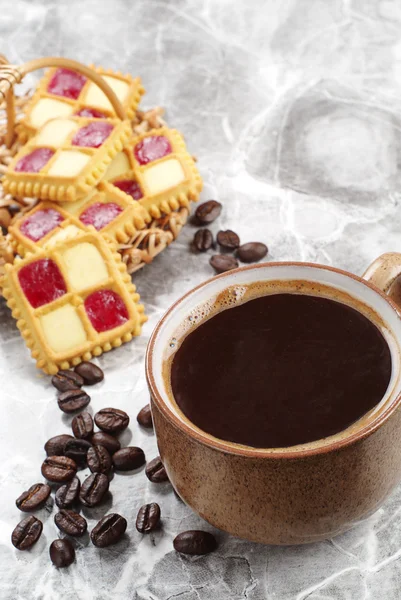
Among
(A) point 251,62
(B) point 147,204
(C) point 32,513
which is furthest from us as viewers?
(A) point 251,62

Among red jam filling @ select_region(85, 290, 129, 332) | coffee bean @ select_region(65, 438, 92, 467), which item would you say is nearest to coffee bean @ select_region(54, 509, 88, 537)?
coffee bean @ select_region(65, 438, 92, 467)

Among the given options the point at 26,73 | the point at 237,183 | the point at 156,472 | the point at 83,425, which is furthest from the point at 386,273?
the point at 26,73

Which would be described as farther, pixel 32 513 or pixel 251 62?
pixel 251 62

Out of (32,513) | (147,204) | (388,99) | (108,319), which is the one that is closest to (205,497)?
(32,513)

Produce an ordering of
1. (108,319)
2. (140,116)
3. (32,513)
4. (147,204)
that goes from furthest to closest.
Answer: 1. (140,116)
2. (147,204)
3. (108,319)
4. (32,513)

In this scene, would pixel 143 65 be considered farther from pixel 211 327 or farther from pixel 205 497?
pixel 205 497

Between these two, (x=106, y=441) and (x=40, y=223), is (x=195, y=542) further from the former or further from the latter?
(x=40, y=223)

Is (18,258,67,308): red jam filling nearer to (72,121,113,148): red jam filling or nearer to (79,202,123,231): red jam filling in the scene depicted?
(79,202,123,231): red jam filling
